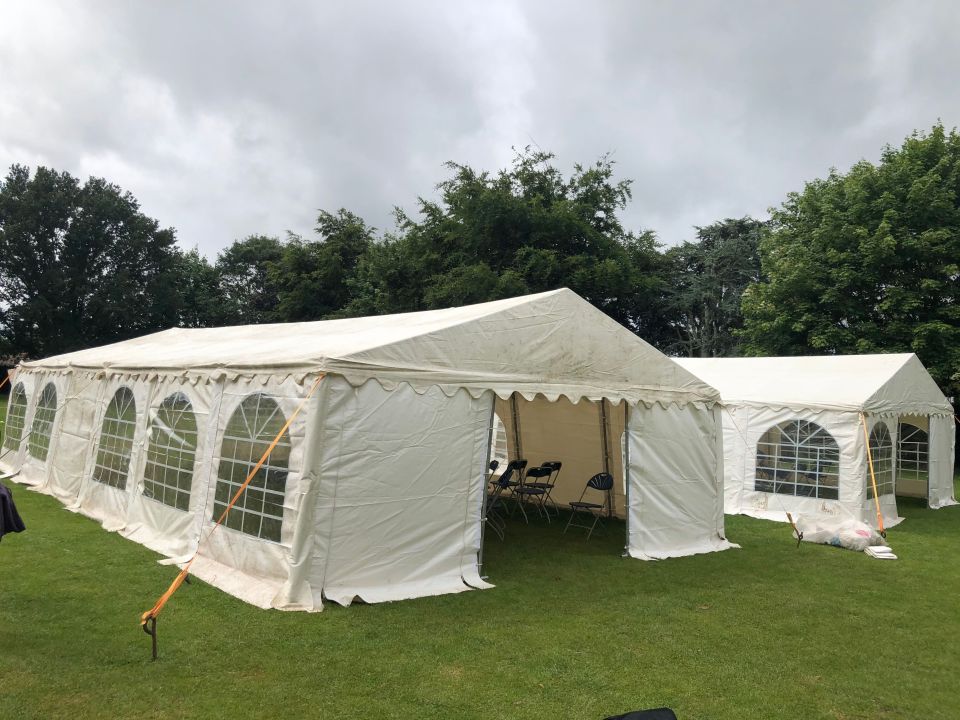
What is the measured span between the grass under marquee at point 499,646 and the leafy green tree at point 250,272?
93.8ft

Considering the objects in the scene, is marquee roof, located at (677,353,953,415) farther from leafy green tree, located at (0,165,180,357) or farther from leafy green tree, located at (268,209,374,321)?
leafy green tree, located at (0,165,180,357)

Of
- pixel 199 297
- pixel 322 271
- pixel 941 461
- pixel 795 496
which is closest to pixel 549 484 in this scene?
pixel 795 496

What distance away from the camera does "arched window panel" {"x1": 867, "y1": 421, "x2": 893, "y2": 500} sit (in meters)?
9.55

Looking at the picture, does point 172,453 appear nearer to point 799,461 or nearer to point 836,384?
point 799,461

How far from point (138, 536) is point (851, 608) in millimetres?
6675

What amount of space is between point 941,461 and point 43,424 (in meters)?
15.5

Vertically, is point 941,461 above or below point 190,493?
above

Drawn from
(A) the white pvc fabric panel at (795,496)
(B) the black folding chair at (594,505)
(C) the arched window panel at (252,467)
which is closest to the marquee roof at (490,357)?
(C) the arched window panel at (252,467)

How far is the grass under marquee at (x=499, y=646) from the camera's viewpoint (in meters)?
3.41

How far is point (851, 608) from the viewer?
5559 millimetres

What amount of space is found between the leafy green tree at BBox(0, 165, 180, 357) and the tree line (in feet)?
0.24

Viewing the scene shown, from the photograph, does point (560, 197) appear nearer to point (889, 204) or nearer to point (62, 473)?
point (889, 204)

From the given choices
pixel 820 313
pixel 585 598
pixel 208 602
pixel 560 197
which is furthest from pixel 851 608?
pixel 560 197

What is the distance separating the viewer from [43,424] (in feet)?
32.8
